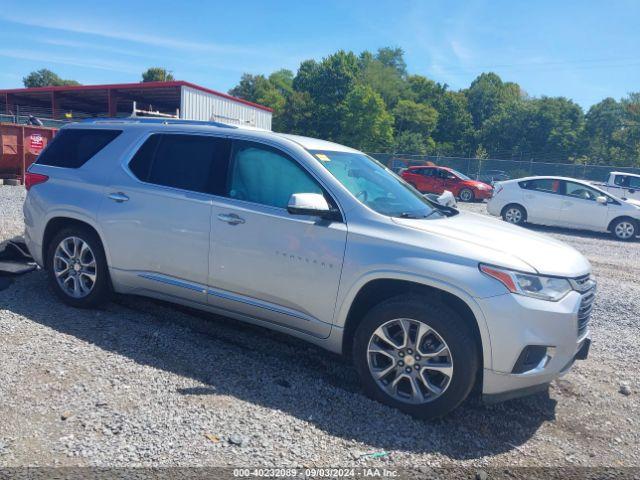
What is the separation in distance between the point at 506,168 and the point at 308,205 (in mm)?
28810

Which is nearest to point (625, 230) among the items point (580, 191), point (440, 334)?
point (580, 191)

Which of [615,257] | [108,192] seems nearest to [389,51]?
[615,257]

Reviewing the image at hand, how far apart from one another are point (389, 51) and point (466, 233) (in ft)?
316

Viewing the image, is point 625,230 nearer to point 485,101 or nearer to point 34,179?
point 34,179

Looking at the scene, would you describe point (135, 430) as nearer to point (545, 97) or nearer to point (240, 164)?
point (240, 164)

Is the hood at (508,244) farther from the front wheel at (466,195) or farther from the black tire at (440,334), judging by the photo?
the front wheel at (466,195)

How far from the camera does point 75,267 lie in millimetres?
4879

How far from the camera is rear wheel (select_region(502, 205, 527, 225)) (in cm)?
1469

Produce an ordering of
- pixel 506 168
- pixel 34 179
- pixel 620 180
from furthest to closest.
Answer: pixel 506 168
pixel 620 180
pixel 34 179

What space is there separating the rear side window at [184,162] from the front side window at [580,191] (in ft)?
40.5

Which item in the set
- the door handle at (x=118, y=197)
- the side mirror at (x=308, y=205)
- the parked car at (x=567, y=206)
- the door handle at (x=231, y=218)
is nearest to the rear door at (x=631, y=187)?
the parked car at (x=567, y=206)

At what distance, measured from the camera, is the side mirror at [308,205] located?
3574mm

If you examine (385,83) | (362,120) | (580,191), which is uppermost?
(385,83)

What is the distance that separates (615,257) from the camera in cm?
1047
